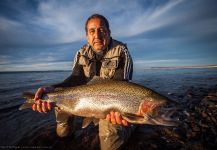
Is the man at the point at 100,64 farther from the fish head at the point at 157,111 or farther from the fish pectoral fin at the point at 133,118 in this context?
the fish head at the point at 157,111

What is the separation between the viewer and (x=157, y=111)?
10.2 feet

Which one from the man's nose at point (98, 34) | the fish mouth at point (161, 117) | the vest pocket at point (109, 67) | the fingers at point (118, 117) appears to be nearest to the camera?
the fish mouth at point (161, 117)

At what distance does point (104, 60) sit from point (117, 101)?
1.74 metres

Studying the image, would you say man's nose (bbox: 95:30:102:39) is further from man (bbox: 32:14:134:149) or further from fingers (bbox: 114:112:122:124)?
fingers (bbox: 114:112:122:124)

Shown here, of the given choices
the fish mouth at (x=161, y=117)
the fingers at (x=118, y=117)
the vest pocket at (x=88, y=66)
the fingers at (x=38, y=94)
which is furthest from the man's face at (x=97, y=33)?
the fish mouth at (x=161, y=117)

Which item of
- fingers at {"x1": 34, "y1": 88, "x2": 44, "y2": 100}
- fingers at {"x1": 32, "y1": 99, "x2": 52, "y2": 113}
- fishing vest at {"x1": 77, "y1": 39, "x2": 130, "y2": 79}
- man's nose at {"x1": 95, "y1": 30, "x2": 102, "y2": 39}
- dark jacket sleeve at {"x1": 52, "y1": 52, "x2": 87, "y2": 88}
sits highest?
man's nose at {"x1": 95, "y1": 30, "x2": 102, "y2": 39}

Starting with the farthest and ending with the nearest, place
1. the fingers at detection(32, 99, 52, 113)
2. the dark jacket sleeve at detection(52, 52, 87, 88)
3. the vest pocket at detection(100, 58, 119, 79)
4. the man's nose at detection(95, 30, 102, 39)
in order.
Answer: the dark jacket sleeve at detection(52, 52, 87, 88) → the vest pocket at detection(100, 58, 119, 79) → the man's nose at detection(95, 30, 102, 39) → the fingers at detection(32, 99, 52, 113)

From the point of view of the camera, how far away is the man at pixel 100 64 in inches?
156

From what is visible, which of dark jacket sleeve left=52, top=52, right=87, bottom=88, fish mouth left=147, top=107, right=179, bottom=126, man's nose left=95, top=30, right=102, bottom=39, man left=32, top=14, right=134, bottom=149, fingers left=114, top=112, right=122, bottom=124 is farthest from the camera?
dark jacket sleeve left=52, top=52, right=87, bottom=88

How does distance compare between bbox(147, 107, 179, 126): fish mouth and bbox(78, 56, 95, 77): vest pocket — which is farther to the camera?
bbox(78, 56, 95, 77): vest pocket

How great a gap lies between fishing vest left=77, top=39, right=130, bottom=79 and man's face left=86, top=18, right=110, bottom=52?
0.27 meters

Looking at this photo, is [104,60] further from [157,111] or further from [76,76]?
[157,111]

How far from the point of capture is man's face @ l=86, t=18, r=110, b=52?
4398 millimetres

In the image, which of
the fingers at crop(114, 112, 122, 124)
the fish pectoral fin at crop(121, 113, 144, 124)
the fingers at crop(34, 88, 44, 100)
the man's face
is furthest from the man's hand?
the man's face
